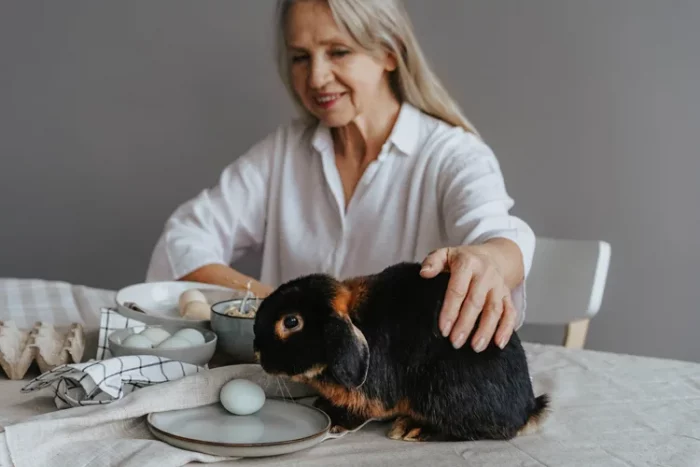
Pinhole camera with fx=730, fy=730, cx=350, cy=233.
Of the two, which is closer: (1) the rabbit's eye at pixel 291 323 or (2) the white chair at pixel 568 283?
(1) the rabbit's eye at pixel 291 323

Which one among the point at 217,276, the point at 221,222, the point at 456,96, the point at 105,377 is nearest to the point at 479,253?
the point at 105,377

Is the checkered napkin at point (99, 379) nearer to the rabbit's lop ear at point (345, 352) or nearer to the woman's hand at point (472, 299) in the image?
the rabbit's lop ear at point (345, 352)

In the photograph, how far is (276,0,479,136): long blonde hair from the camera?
1.41 m

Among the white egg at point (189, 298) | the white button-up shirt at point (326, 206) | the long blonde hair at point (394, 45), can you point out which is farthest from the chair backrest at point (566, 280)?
the white egg at point (189, 298)

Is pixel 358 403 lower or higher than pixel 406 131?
lower

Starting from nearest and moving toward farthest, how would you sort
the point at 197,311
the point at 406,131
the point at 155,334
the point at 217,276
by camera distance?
the point at 155,334 → the point at 197,311 → the point at 217,276 → the point at 406,131

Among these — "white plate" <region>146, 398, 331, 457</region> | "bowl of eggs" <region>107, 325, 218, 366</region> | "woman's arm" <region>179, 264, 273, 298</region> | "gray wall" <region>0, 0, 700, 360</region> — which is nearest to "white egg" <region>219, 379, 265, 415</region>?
"white plate" <region>146, 398, 331, 457</region>

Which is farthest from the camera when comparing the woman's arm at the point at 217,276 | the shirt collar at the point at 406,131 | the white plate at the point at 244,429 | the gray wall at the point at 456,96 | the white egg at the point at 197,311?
the gray wall at the point at 456,96

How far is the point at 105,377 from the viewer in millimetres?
781

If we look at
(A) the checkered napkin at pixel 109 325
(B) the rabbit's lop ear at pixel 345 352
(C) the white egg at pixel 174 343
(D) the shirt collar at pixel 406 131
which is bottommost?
(A) the checkered napkin at pixel 109 325

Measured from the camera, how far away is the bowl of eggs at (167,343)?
87 cm

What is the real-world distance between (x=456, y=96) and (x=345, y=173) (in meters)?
0.47

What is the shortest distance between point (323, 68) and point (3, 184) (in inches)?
46.7

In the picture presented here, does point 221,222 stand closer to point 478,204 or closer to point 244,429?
point 478,204
